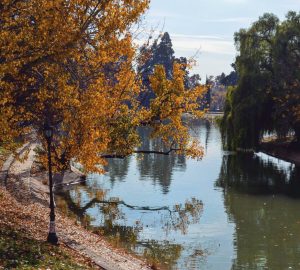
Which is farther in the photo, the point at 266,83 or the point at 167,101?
the point at 266,83

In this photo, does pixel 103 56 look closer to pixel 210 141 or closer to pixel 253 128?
pixel 253 128

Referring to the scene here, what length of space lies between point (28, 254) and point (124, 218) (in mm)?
13294

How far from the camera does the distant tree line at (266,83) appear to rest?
172 ft

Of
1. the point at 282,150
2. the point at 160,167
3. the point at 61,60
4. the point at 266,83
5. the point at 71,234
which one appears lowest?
the point at 71,234

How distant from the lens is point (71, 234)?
2077 centimetres

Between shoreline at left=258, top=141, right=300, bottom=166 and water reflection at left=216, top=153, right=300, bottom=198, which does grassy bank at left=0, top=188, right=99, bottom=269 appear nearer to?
water reflection at left=216, top=153, right=300, bottom=198

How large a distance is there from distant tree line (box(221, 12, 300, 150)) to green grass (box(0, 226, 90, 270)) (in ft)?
127

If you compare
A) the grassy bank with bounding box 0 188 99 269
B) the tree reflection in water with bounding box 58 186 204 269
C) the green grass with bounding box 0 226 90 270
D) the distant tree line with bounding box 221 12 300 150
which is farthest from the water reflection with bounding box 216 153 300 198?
the green grass with bounding box 0 226 90 270

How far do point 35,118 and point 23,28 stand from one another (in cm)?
389

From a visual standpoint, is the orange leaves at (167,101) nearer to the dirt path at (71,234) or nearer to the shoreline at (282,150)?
the dirt path at (71,234)

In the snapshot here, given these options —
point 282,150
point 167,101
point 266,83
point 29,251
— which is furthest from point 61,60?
point 282,150

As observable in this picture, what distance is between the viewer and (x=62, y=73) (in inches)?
656

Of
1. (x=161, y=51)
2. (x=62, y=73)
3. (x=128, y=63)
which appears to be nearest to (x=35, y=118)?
(x=62, y=73)

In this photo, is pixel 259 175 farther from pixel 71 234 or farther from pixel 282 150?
pixel 71 234
